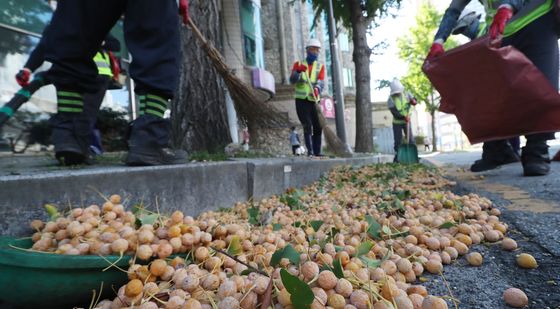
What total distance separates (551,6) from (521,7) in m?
0.17

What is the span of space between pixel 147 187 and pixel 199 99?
2.01 metres

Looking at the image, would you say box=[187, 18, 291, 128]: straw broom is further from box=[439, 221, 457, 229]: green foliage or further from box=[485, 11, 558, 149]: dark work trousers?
box=[439, 221, 457, 229]: green foliage

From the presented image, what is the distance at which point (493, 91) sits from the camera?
2391mm

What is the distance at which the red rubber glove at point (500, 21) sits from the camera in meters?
2.34

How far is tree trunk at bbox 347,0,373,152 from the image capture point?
328 inches

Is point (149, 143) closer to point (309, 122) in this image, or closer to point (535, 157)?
point (535, 157)

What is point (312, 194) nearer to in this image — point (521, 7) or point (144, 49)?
point (144, 49)

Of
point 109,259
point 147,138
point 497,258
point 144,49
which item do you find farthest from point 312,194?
point 109,259

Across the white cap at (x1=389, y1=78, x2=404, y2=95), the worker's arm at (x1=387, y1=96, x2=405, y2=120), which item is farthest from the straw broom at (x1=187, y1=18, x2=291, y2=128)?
the white cap at (x1=389, y1=78, x2=404, y2=95)

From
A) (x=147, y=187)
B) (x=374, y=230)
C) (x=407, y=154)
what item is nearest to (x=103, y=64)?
(x=147, y=187)

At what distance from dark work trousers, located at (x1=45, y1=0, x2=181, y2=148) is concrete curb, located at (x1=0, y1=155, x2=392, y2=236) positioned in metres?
0.25

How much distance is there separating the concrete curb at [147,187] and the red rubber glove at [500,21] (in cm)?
164

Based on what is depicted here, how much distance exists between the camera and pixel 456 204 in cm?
155

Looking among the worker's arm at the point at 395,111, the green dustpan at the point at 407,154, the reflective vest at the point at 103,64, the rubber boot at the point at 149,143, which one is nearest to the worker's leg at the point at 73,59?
the rubber boot at the point at 149,143
